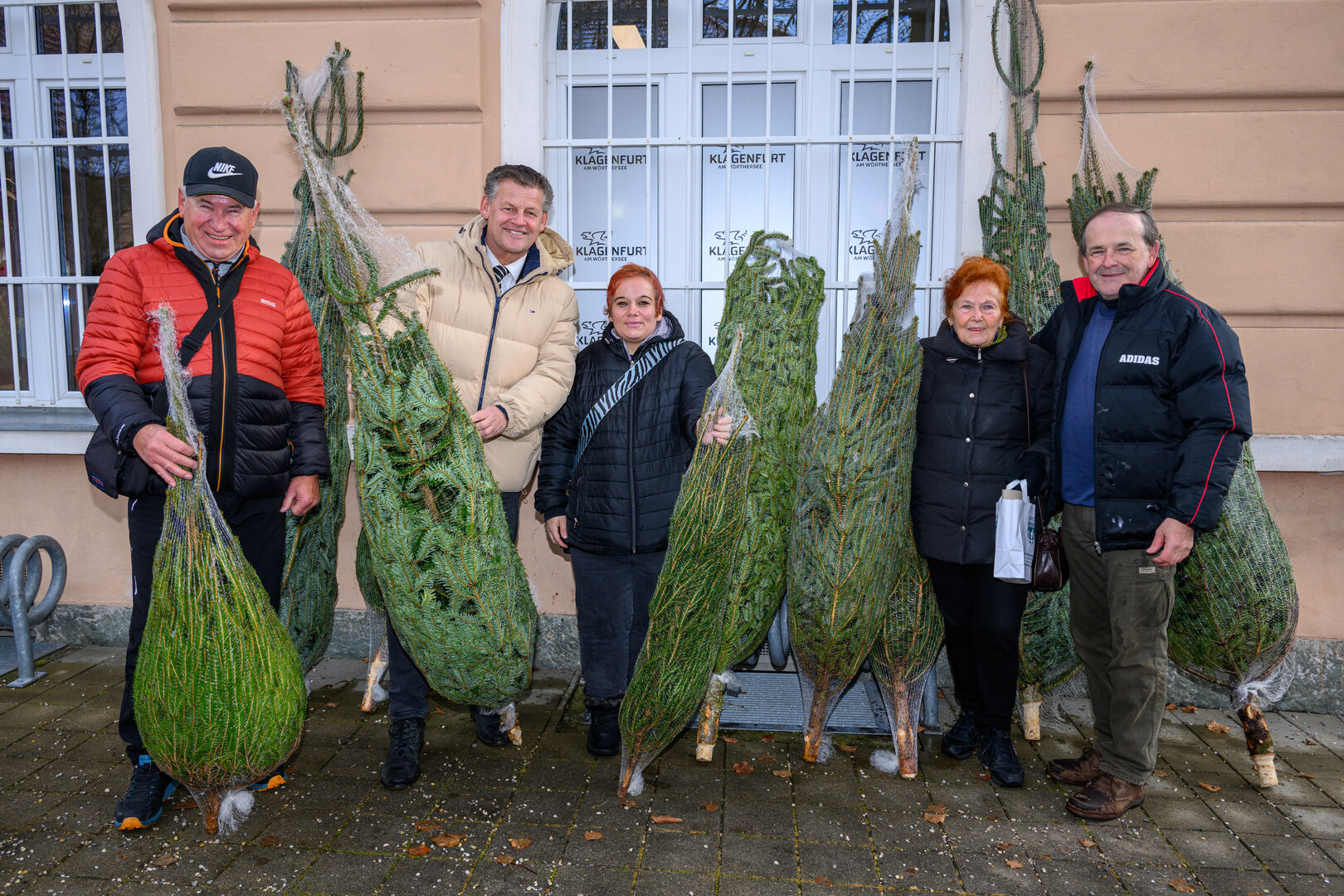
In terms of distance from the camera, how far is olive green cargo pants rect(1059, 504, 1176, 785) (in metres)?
2.78

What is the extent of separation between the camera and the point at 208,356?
2590 millimetres

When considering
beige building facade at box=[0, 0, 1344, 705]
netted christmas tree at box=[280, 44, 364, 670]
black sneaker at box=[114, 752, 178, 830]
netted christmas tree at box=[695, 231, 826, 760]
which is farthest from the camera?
beige building facade at box=[0, 0, 1344, 705]

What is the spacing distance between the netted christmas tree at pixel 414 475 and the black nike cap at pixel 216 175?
0.72ft

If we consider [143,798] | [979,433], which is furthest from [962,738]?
[143,798]

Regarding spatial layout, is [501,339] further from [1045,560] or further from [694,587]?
[1045,560]

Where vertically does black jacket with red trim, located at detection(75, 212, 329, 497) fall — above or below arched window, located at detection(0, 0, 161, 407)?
below

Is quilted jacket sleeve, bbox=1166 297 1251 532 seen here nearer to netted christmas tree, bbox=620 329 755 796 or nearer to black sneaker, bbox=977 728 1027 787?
black sneaker, bbox=977 728 1027 787

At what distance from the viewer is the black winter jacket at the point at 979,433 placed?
289cm

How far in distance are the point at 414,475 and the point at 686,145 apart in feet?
7.64

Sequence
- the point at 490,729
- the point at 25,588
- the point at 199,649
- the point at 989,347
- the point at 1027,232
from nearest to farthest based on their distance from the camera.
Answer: the point at 199,649 < the point at 989,347 < the point at 490,729 < the point at 1027,232 < the point at 25,588

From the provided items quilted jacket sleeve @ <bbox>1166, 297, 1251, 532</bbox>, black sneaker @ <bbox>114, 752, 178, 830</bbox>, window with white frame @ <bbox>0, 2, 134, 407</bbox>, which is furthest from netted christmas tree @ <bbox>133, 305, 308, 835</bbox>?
quilted jacket sleeve @ <bbox>1166, 297, 1251, 532</bbox>

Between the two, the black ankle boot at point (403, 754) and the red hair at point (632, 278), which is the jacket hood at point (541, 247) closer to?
the red hair at point (632, 278)

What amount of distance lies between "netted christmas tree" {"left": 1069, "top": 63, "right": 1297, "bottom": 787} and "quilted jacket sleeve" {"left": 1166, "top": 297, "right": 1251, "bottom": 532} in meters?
0.48

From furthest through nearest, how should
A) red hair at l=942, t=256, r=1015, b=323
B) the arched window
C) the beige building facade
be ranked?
the arched window < the beige building facade < red hair at l=942, t=256, r=1015, b=323
